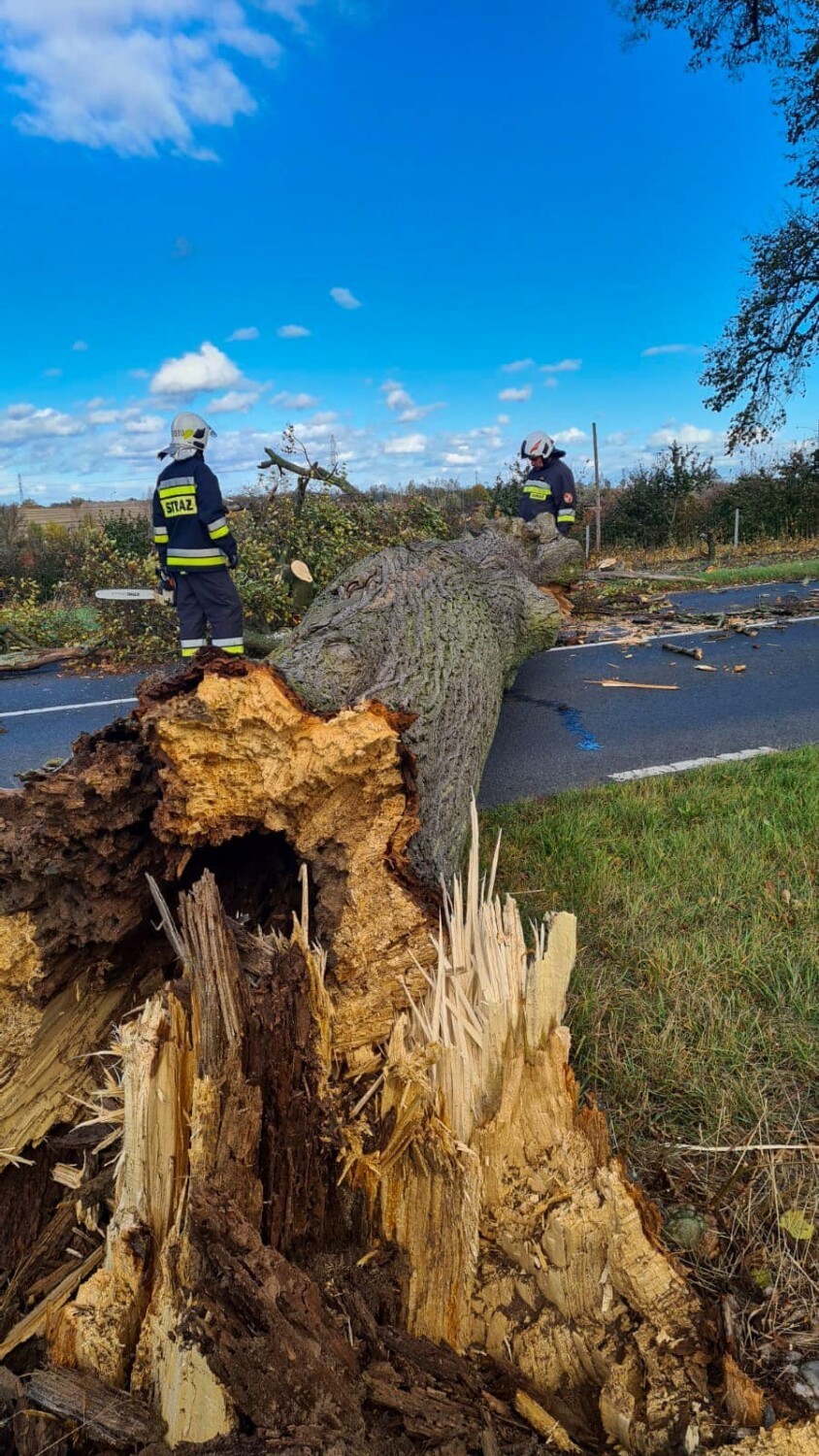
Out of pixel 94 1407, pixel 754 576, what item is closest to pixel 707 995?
pixel 94 1407

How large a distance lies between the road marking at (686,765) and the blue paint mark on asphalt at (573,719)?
1.79 ft

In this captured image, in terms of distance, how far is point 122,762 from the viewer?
76.6 inches

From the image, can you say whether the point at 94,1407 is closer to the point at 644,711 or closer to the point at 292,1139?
the point at 292,1139

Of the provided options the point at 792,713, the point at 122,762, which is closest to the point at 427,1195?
the point at 122,762

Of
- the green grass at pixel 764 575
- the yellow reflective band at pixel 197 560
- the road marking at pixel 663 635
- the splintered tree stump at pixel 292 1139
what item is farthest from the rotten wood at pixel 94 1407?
the green grass at pixel 764 575

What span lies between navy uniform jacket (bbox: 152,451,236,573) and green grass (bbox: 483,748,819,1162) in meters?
4.07

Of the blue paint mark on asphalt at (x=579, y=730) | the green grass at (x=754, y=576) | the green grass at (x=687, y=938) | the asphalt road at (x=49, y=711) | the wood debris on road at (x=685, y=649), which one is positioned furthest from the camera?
the green grass at (x=754, y=576)

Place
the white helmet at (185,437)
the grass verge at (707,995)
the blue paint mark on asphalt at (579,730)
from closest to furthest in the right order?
1. the grass verge at (707,995)
2. the blue paint mark on asphalt at (579,730)
3. the white helmet at (185,437)

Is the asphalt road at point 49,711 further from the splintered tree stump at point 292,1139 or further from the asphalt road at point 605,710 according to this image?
the splintered tree stump at point 292,1139

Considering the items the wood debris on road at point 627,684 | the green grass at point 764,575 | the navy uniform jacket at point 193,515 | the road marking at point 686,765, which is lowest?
the road marking at point 686,765

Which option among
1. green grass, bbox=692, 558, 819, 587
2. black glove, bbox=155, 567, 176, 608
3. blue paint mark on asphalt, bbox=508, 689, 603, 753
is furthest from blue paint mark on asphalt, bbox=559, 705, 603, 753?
green grass, bbox=692, 558, 819, 587

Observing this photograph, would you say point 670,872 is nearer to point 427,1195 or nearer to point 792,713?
point 427,1195

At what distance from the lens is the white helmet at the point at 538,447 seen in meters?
10.4

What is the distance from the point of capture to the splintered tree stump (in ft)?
4.50
